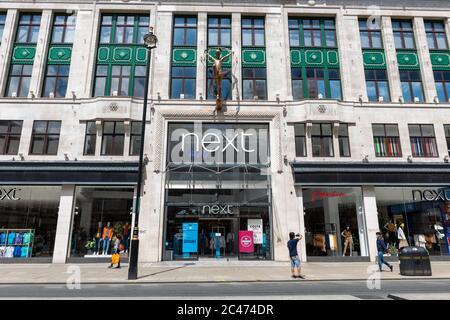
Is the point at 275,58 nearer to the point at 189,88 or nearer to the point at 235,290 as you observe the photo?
the point at 189,88

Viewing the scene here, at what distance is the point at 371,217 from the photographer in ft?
66.0

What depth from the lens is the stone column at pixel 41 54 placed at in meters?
21.4

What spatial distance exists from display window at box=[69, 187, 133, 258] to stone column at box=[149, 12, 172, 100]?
7.55 metres

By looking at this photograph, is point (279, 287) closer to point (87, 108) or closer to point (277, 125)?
point (277, 125)

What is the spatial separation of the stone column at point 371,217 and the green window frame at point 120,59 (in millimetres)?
17279

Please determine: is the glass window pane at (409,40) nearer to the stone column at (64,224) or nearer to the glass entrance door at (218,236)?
the glass entrance door at (218,236)

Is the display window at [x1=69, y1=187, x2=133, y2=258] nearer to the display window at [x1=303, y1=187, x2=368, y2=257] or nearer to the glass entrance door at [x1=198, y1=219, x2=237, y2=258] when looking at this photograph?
the glass entrance door at [x1=198, y1=219, x2=237, y2=258]

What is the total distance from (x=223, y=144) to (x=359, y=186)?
9742 mm

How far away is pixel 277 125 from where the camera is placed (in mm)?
21531

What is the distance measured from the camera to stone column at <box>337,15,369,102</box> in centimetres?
2233

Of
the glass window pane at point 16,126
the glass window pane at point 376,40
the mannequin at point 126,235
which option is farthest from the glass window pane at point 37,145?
the glass window pane at point 376,40

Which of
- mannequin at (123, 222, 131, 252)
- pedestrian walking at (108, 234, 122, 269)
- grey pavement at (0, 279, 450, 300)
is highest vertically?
mannequin at (123, 222, 131, 252)

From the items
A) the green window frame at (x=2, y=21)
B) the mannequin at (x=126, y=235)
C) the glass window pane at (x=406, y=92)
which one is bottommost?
the mannequin at (x=126, y=235)

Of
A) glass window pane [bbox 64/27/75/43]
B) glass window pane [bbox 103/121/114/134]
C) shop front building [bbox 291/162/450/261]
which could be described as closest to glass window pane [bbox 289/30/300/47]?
shop front building [bbox 291/162/450/261]
